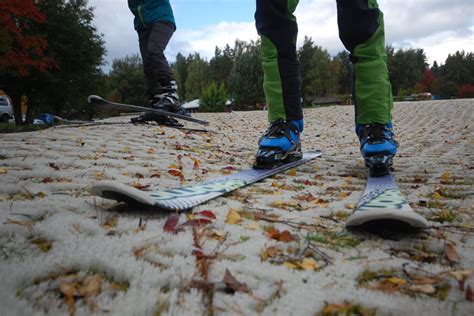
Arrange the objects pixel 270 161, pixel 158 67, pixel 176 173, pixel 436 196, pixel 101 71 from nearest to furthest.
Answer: pixel 436 196
pixel 176 173
pixel 270 161
pixel 158 67
pixel 101 71

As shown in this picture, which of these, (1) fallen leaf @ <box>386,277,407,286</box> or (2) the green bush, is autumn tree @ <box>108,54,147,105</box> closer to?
(2) the green bush

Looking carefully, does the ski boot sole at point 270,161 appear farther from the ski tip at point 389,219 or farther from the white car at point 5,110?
the white car at point 5,110

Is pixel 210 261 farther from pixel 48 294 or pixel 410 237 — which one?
pixel 410 237

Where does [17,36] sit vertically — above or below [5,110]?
above

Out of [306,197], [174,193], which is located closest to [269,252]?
[174,193]

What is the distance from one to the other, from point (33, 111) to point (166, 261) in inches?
826

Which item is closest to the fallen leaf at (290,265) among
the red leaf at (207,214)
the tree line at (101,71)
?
the red leaf at (207,214)

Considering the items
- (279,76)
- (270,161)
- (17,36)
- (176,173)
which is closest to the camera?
(176,173)

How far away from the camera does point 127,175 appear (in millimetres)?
1989

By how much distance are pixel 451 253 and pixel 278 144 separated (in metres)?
1.45

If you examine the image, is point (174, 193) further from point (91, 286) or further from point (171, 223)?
point (91, 286)

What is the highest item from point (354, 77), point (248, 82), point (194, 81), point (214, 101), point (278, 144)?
point (194, 81)

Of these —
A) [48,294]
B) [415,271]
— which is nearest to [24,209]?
[48,294]

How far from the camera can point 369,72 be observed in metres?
2.04
